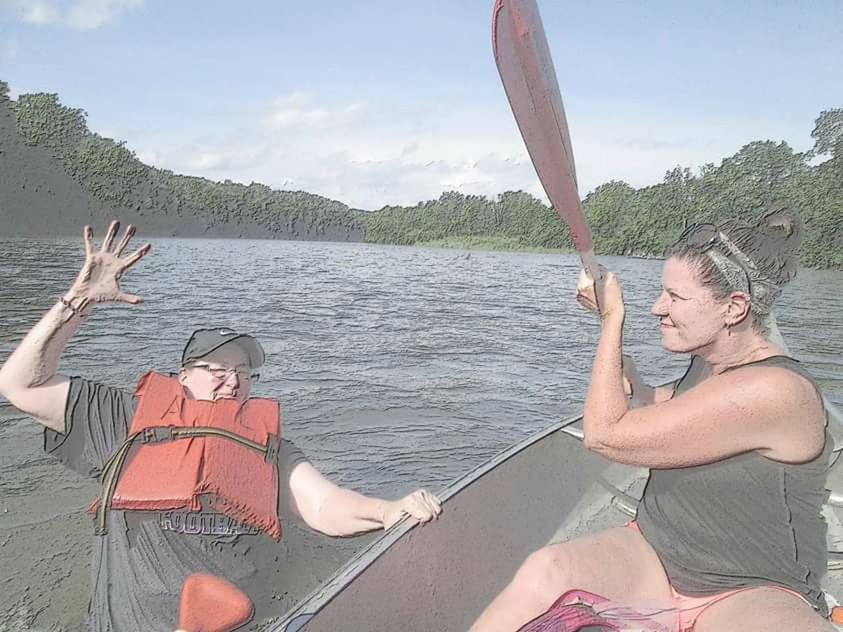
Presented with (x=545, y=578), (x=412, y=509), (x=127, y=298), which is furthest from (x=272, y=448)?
(x=545, y=578)

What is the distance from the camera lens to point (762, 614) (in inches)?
61.6

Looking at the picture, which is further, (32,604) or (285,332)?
(285,332)

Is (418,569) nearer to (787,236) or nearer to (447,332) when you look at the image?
(787,236)

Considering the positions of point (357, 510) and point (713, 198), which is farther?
point (713, 198)

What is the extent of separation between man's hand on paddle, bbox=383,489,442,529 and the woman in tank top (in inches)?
17.0

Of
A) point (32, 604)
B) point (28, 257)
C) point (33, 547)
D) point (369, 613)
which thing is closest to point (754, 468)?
point (369, 613)

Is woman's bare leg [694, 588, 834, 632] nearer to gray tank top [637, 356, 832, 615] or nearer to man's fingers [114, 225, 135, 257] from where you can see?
gray tank top [637, 356, 832, 615]

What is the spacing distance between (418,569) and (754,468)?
1064mm

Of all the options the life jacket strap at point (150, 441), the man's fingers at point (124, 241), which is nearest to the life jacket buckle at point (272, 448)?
the life jacket strap at point (150, 441)

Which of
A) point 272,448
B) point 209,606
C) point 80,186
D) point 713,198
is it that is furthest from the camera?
point 80,186

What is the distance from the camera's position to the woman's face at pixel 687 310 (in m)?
1.71

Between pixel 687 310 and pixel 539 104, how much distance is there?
0.64m

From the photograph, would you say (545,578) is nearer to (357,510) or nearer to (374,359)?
(357,510)

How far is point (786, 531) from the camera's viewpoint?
1617mm
